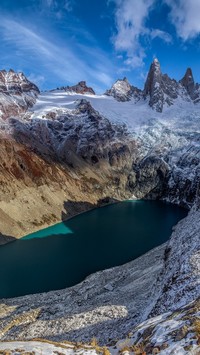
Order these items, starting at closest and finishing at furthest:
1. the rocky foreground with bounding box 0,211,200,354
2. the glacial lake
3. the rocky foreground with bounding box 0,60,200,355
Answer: the rocky foreground with bounding box 0,211,200,354 < the rocky foreground with bounding box 0,60,200,355 < the glacial lake

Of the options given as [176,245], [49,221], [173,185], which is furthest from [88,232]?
[173,185]

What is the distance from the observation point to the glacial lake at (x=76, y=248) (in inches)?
2542

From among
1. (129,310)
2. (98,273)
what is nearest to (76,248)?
(98,273)

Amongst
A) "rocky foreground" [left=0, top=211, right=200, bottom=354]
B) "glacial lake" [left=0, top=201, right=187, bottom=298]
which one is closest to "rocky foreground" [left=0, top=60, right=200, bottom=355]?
"rocky foreground" [left=0, top=211, right=200, bottom=354]

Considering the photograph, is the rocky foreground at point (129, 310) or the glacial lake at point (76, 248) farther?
the glacial lake at point (76, 248)

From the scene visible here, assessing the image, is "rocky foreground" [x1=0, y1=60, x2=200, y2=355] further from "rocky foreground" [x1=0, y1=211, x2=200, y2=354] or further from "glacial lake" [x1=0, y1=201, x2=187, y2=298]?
"glacial lake" [x1=0, y1=201, x2=187, y2=298]

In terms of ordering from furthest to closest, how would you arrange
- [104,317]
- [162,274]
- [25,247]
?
[25,247] → [162,274] → [104,317]

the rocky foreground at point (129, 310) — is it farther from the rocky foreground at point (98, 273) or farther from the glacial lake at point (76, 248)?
the glacial lake at point (76, 248)

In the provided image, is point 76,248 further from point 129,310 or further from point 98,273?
point 129,310

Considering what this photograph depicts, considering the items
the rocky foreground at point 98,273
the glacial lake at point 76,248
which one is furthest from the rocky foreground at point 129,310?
the glacial lake at point 76,248

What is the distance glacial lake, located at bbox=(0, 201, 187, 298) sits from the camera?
64.6 m

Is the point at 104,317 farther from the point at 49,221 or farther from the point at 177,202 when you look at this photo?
the point at 177,202

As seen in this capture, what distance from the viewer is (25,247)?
89.2 meters

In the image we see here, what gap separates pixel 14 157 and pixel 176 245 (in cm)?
11418
